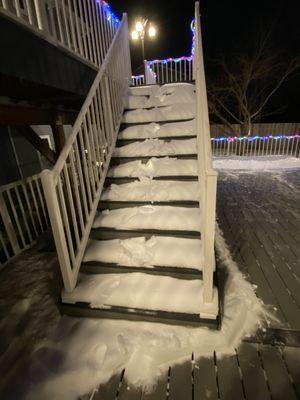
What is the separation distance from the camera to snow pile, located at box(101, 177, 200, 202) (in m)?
2.44

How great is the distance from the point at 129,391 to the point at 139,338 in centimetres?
33

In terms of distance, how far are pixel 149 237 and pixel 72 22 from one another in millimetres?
2781

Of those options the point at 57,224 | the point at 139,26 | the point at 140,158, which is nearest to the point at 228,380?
the point at 57,224

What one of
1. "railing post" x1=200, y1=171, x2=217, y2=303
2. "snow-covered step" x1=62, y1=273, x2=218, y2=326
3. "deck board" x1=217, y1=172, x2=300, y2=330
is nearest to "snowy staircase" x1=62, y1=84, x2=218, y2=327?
"snow-covered step" x1=62, y1=273, x2=218, y2=326

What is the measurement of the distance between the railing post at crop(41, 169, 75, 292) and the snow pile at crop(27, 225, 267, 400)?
37 cm

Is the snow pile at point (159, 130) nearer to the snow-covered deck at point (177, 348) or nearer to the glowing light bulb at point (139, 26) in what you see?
the snow-covered deck at point (177, 348)

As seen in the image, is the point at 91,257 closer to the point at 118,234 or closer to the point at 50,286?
the point at 118,234

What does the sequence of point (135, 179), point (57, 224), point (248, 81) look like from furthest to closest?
point (248, 81) < point (135, 179) < point (57, 224)

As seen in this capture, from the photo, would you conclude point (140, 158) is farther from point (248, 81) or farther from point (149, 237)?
point (248, 81)

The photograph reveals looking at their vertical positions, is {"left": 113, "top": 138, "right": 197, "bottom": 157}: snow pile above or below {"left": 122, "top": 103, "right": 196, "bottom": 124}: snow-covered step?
below

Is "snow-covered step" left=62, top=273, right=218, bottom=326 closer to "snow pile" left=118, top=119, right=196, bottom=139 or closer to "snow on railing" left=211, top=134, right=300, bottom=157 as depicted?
"snow pile" left=118, top=119, right=196, bottom=139

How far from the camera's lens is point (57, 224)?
173 centimetres

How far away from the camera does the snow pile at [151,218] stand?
2.22 m

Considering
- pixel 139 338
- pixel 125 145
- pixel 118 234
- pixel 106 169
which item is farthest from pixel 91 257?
pixel 125 145
